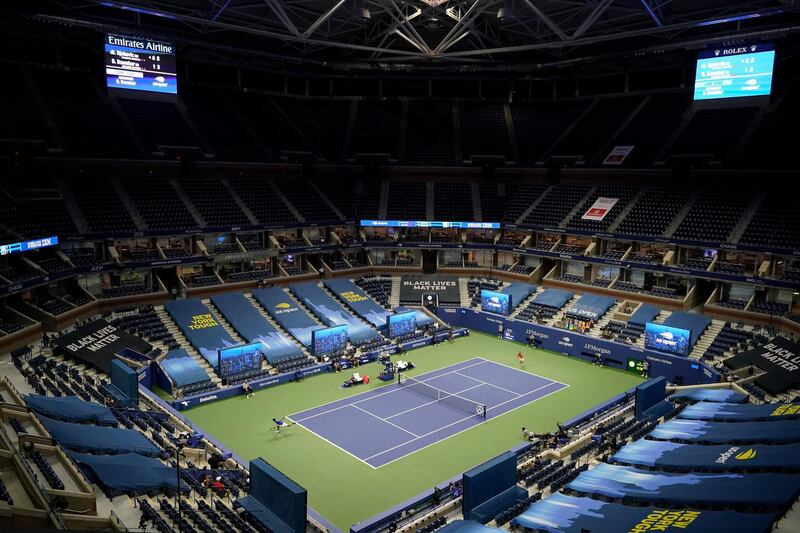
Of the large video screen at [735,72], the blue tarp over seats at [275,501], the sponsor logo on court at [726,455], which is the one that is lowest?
the blue tarp over seats at [275,501]

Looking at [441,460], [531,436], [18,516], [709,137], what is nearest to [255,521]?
[18,516]

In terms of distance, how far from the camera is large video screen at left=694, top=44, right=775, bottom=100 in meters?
45.2

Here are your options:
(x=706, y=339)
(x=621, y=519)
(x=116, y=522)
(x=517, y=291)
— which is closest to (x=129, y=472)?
(x=116, y=522)

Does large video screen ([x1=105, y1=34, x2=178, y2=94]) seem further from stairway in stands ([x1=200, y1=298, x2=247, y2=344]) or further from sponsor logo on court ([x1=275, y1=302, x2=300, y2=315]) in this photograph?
sponsor logo on court ([x1=275, y1=302, x2=300, y2=315])

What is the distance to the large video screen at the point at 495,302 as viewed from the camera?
4562 cm

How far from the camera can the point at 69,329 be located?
35.0 meters

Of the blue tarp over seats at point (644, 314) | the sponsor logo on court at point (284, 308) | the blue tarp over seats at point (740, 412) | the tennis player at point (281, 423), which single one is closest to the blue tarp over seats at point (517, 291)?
the blue tarp over seats at point (644, 314)

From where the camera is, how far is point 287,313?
42.4 meters

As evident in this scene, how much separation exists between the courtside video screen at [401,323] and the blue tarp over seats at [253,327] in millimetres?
6999

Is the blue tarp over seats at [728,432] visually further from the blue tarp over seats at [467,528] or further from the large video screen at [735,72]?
the large video screen at [735,72]

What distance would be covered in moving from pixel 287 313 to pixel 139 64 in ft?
77.7

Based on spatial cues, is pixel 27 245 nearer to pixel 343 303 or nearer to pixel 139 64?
pixel 139 64

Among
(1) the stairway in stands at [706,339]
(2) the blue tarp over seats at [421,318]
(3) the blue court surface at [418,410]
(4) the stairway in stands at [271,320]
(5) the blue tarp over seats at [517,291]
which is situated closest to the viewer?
(3) the blue court surface at [418,410]

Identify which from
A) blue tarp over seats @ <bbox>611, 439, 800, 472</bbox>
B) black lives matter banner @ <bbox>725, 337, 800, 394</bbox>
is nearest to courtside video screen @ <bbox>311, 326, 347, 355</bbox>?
blue tarp over seats @ <bbox>611, 439, 800, 472</bbox>
